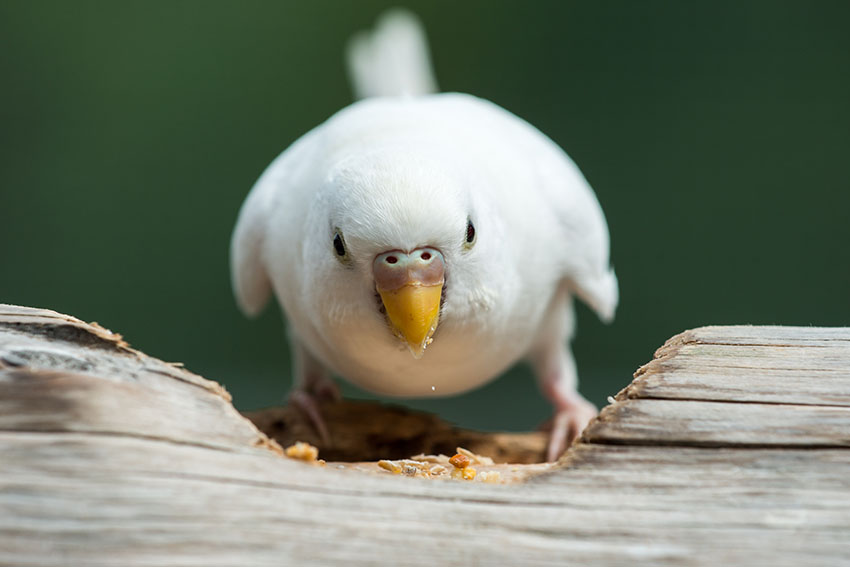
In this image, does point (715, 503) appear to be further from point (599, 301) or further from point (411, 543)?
point (599, 301)

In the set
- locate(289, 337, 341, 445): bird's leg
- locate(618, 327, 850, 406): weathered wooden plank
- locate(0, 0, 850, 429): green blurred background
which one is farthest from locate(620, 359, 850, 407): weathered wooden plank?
locate(0, 0, 850, 429): green blurred background

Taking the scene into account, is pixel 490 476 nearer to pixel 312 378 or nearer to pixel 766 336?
pixel 766 336

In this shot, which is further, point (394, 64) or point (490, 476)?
point (394, 64)

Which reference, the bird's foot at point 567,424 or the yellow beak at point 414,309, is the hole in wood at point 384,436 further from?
the yellow beak at point 414,309


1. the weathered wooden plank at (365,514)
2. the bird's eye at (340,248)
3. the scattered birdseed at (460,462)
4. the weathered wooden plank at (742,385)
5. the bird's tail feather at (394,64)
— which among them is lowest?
the scattered birdseed at (460,462)

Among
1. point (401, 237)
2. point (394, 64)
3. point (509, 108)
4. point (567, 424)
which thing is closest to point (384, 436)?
point (567, 424)

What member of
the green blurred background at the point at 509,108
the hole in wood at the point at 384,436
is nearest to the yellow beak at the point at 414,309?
the hole in wood at the point at 384,436

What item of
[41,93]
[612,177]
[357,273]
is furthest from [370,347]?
[41,93]
